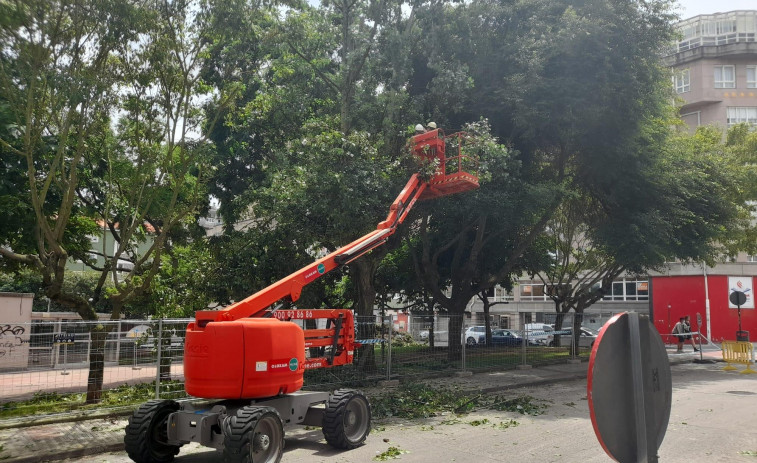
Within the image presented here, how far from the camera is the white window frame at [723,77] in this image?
4803cm

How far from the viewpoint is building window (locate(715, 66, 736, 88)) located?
1891 inches

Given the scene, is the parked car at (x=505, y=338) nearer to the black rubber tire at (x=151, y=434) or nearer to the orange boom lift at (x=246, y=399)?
the orange boom lift at (x=246, y=399)

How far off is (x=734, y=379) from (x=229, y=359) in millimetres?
15833

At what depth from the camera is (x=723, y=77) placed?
158ft

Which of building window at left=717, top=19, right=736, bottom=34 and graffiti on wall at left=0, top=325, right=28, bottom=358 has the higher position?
building window at left=717, top=19, right=736, bottom=34

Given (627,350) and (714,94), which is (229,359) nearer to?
(627,350)

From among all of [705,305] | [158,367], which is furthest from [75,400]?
[705,305]

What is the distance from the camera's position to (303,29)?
16891mm

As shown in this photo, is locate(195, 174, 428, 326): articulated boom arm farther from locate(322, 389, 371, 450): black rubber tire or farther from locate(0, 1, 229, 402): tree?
locate(0, 1, 229, 402): tree

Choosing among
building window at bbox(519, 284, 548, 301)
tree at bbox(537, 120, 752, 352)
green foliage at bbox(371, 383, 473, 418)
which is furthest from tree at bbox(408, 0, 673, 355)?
building window at bbox(519, 284, 548, 301)

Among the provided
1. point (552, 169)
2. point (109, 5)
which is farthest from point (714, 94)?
point (109, 5)

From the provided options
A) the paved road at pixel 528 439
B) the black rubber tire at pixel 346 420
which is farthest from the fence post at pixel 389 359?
the black rubber tire at pixel 346 420

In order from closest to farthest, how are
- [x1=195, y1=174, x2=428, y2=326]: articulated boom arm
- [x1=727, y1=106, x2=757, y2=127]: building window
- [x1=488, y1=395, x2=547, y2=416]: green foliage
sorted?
1. [x1=195, y1=174, x2=428, y2=326]: articulated boom arm
2. [x1=488, y1=395, x2=547, y2=416]: green foliage
3. [x1=727, y1=106, x2=757, y2=127]: building window

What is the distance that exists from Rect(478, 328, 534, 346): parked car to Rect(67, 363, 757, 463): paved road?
20.7ft
